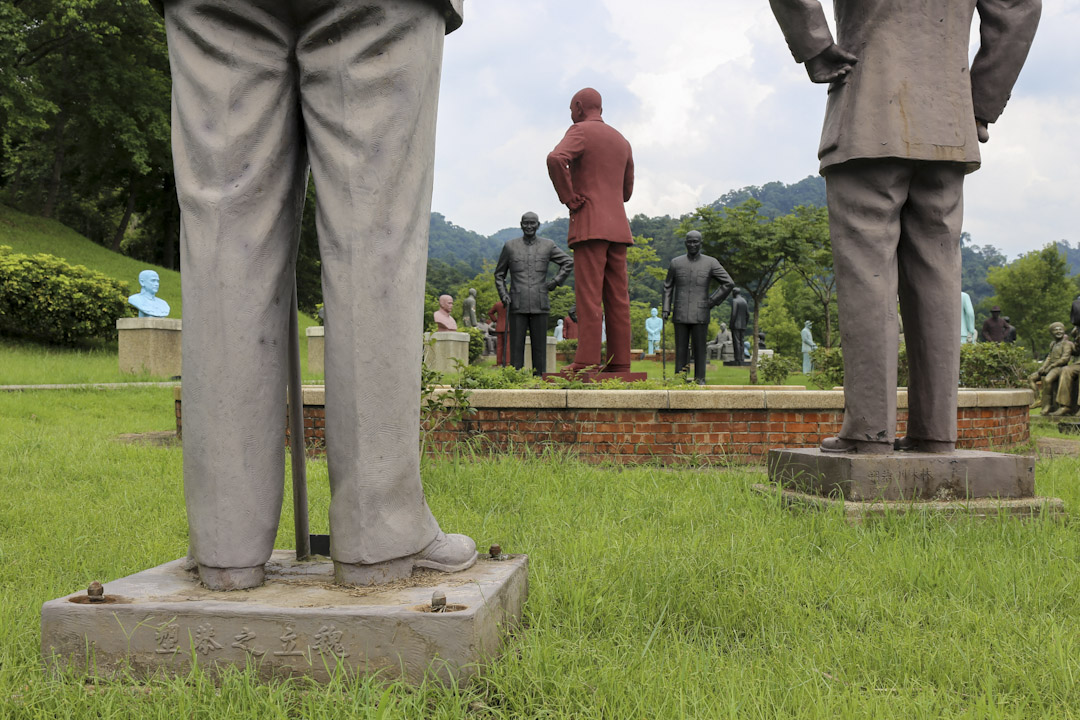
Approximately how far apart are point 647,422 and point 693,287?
7019 millimetres

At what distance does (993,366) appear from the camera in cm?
1235

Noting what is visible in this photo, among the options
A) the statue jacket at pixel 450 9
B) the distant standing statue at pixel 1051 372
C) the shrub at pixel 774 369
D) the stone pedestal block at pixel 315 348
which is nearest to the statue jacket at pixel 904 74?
the statue jacket at pixel 450 9

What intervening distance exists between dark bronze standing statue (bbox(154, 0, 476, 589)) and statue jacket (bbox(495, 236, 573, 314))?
1029 centimetres

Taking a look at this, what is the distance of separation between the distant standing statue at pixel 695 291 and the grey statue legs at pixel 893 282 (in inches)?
338

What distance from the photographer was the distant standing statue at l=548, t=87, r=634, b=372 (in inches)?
388

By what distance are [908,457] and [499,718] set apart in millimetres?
2865

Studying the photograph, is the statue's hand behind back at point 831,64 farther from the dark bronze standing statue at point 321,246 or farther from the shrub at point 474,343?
the shrub at point 474,343

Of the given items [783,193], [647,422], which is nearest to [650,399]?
[647,422]

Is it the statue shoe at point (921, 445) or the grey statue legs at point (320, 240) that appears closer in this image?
the grey statue legs at point (320, 240)

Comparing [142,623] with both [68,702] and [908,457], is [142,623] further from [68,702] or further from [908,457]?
[908,457]

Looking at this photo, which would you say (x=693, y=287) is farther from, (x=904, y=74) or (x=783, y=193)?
(x=783, y=193)

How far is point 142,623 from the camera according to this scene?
1.78 meters

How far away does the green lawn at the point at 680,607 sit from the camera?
5.58 feet

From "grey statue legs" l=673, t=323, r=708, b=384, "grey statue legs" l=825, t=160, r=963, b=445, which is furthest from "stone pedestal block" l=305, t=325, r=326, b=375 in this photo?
"grey statue legs" l=825, t=160, r=963, b=445
